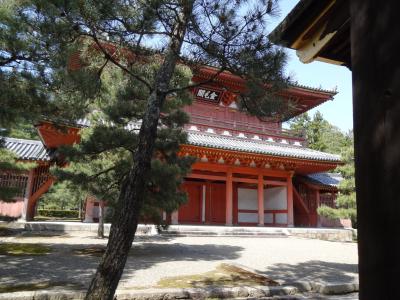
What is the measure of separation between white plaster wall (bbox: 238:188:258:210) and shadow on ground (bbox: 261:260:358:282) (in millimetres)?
10565

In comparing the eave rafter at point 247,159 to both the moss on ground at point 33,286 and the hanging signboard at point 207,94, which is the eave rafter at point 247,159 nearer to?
the hanging signboard at point 207,94

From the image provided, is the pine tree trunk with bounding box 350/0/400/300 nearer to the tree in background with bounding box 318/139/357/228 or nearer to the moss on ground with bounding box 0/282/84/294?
the moss on ground with bounding box 0/282/84/294

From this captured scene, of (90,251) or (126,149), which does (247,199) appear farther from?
(126,149)

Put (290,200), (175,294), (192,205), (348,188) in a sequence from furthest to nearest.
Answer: (192,205) < (290,200) < (348,188) < (175,294)

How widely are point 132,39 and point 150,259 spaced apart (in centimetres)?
498

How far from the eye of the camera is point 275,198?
18.8 m

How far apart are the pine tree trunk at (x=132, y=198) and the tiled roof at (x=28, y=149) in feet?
36.7

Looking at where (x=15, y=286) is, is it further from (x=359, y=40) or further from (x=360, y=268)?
(x=359, y=40)

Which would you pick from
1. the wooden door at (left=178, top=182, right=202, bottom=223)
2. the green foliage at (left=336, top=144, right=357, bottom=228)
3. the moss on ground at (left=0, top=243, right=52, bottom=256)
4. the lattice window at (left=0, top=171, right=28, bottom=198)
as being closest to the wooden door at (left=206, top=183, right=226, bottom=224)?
the wooden door at (left=178, top=182, right=202, bottom=223)

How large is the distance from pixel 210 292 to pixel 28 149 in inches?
534

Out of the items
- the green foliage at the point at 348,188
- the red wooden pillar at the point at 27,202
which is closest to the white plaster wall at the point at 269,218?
the green foliage at the point at 348,188

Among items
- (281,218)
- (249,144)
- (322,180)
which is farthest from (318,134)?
(249,144)

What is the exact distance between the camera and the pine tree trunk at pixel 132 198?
3836 millimetres

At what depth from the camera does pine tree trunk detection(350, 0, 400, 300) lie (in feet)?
4.82
